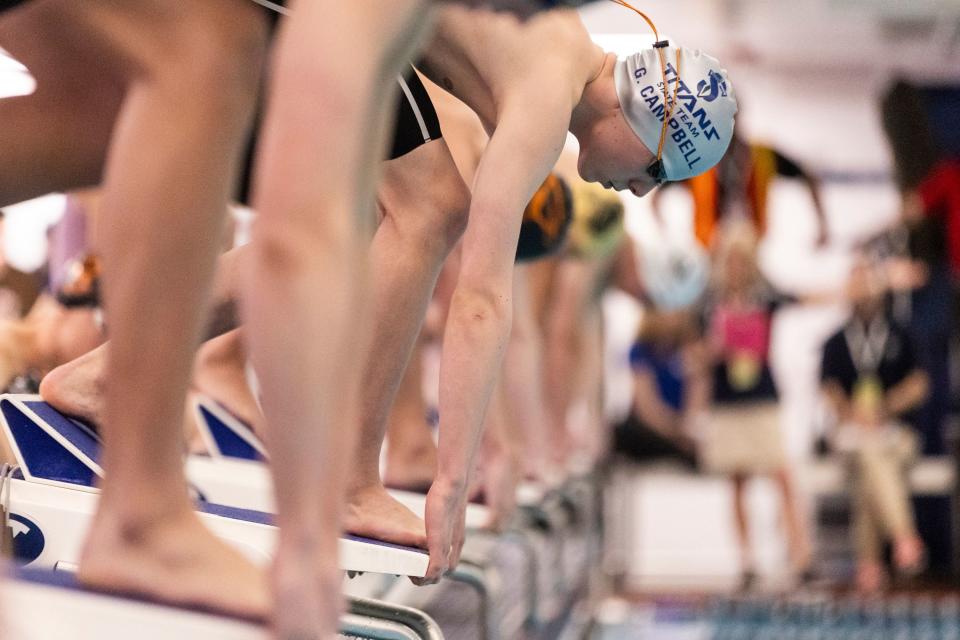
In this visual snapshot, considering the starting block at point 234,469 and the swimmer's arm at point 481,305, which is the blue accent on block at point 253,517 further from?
the starting block at point 234,469

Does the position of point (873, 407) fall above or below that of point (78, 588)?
below

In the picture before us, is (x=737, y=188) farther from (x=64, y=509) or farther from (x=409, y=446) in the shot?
(x=64, y=509)

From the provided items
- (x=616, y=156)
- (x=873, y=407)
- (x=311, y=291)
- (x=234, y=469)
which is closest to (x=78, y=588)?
(x=311, y=291)

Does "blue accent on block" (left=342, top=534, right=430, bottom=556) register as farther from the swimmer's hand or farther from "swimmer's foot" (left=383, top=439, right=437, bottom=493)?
"swimmer's foot" (left=383, top=439, right=437, bottom=493)

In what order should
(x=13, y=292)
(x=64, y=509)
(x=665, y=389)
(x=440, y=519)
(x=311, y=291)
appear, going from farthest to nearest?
(x=665, y=389), (x=13, y=292), (x=64, y=509), (x=440, y=519), (x=311, y=291)

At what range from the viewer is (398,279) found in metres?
1.75

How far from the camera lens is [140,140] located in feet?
3.23

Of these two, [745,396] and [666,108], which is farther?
[745,396]

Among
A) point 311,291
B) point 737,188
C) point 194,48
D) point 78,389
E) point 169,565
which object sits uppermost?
point 194,48

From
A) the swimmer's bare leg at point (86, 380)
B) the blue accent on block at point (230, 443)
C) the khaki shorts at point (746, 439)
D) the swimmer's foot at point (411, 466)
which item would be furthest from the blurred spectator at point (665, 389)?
the swimmer's bare leg at point (86, 380)

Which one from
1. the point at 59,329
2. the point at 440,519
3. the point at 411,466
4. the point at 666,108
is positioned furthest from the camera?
the point at 59,329

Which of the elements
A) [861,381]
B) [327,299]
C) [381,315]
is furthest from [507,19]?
[861,381]

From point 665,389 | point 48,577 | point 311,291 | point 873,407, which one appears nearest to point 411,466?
point 48,577

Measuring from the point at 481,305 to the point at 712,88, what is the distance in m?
0.60
